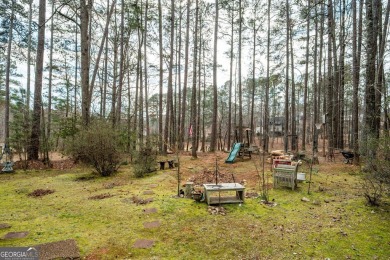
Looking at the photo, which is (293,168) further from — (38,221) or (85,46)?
(85,46)

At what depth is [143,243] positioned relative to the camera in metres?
2.69

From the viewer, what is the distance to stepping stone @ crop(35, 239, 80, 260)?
2352 mm

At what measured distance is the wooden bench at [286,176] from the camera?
17.2 feet

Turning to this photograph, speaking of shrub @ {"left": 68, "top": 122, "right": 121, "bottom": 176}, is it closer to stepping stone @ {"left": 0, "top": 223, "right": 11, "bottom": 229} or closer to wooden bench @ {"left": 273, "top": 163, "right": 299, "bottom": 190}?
stepping stone @ {"left": 0, "top": 223, "right": 11, "bottom": 229}

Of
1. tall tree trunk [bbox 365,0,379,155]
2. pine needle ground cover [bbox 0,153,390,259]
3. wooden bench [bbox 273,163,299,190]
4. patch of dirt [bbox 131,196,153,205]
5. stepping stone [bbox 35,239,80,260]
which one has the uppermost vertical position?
tall tree trunk [bbox 365,0,379,155]

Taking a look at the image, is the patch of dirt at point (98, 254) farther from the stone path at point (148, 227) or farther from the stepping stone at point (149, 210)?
the stepping stone at point (149, 210)

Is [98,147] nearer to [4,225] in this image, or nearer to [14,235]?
[4,225]

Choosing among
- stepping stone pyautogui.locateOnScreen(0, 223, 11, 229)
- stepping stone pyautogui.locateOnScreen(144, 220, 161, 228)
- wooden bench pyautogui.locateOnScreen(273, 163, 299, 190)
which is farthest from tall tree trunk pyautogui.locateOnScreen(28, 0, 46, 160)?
wooden bench pyautogui.locateOnScreen(273, 163, 299, 190)

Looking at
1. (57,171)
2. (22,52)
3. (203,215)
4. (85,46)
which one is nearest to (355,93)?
(203,215)

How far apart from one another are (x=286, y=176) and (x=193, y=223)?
320 centimetres

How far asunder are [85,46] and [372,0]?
10899 mm

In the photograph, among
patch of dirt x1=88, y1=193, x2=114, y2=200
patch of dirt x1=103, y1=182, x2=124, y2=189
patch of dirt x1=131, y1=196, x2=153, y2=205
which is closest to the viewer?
patch of dirt x1=131, y1=196, x2=153, y2=205

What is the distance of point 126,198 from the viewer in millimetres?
4398

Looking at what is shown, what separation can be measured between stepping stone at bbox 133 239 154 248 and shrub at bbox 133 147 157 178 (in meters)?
4.02
